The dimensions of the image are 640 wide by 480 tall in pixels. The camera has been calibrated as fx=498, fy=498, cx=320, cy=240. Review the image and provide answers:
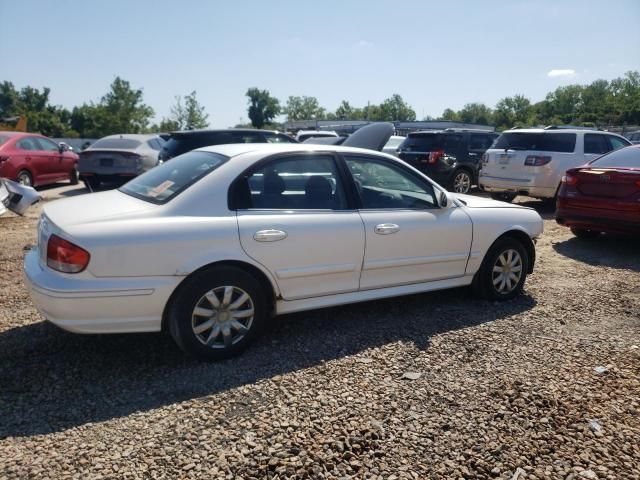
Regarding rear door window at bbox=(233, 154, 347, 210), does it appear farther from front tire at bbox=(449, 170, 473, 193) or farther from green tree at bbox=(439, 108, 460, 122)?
green tree at bbox=(439, 108, 460, 122)

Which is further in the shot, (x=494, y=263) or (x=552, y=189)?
(x=552, y=189)

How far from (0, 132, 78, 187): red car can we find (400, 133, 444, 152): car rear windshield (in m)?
9.05

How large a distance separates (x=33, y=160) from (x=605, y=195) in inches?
476

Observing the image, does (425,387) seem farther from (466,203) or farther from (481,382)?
(466,203)

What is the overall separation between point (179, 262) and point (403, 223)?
189 centimetres

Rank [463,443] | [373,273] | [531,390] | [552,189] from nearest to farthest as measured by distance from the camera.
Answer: [463,443] → [531,390] → [373,273] → [552,189]

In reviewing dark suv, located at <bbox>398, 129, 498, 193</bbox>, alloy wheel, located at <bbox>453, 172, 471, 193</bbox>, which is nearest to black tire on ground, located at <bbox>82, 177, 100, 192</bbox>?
dark suv, located at <bbox>398, 129, 498, 193</bbox>

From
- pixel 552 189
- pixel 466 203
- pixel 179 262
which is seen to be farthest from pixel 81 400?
pixel 552 189

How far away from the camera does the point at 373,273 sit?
4102 mm

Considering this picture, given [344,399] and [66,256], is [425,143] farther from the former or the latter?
[66,256]

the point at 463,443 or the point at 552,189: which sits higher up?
the point at 552,189

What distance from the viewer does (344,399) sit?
308 cm

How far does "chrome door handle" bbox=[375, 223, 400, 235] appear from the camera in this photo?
405 cm

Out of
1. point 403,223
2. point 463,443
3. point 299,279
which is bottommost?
point 463,443
